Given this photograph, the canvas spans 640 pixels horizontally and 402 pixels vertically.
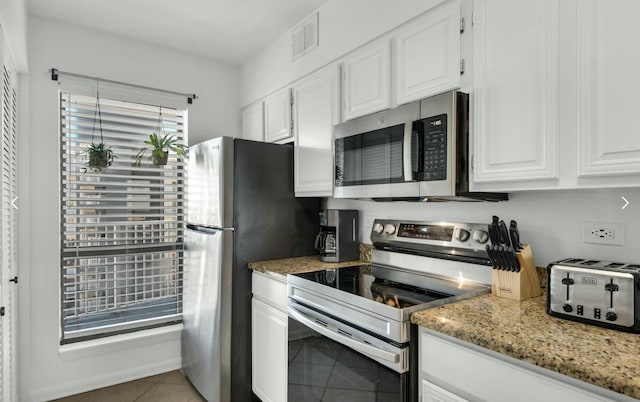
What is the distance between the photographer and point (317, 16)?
243 cm

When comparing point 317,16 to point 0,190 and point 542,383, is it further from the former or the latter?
point 542,383

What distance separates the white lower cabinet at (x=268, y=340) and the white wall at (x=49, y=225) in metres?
1.11

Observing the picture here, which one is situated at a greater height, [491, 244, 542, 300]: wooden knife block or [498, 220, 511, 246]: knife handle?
[498, 220, 511, 246]: knife handle

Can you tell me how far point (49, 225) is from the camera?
2568 mm

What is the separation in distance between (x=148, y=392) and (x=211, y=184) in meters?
1.54

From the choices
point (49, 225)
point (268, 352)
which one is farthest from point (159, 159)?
point (268, 352)

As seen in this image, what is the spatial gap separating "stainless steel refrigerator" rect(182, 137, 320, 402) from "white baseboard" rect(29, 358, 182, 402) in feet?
1.23

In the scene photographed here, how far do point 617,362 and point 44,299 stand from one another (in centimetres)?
308

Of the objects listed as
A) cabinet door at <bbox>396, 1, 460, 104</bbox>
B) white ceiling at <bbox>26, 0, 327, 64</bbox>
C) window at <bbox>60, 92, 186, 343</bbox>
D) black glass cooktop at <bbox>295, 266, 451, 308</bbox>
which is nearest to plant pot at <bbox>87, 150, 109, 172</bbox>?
window at <bbox>60, 92, 186, 343</bbox>

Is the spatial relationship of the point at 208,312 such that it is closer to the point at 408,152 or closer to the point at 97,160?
the point at 97,160

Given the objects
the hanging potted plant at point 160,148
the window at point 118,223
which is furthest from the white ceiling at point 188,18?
the hanging potted plant at point 160,148

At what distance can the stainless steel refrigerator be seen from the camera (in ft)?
7.66

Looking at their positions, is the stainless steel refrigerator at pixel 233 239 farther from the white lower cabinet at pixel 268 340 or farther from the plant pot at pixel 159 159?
the plant pot at pixel 159 159

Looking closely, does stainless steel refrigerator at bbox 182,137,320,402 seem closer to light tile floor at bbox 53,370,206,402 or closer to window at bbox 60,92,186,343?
light tile floor at bbox 53,370,206,402
